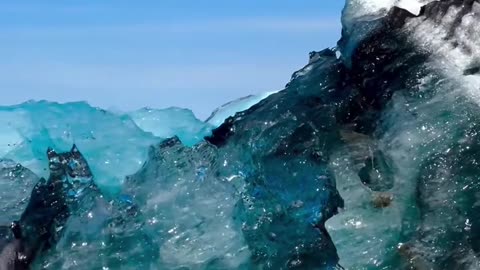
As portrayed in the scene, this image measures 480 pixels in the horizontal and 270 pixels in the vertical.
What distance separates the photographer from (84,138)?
331 cm

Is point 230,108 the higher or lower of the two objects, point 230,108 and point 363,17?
the lower

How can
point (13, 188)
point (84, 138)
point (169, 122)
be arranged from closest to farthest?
point (13, 188) → point (84, 138) → point (169, 122)

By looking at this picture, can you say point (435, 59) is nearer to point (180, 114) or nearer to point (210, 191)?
point (210, 191)

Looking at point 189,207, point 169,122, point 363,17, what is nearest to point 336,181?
point 189,207

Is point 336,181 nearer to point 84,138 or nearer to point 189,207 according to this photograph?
point 189,207

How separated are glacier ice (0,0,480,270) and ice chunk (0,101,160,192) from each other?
33 centimetres

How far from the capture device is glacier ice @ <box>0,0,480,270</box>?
2.48 meters

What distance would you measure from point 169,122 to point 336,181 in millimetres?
1960

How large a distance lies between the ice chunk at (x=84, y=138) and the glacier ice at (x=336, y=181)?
A: 0.33 metres

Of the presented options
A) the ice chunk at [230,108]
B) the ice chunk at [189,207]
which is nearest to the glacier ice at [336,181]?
the ice chunk at [189,207]

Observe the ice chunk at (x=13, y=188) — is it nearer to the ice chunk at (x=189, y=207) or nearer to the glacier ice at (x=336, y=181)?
the glacier ice at (x=336, y=181)

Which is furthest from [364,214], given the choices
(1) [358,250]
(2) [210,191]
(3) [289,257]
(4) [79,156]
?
(4) [79,156]

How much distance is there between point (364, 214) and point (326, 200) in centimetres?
15

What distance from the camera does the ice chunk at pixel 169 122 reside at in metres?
4.25
